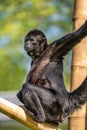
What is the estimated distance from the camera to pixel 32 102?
6.73 feet

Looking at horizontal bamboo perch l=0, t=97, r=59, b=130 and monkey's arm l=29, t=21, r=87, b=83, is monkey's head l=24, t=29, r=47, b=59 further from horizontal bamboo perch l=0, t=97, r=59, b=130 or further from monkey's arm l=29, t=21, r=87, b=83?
horizontal bamboo perch l=0, t=97, r=59, b=130

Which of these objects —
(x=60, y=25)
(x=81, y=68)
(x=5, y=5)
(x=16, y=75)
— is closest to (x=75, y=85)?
(x=81, y=68)

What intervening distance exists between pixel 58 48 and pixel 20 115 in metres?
0.31

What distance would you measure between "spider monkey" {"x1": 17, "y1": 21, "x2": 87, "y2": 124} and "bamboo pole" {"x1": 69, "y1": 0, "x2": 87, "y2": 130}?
28 cm

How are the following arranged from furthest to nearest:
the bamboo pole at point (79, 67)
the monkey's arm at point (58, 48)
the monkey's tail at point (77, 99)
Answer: the bamboo pole at point (79, 67), the monkey's tail at point (77, 99), the monkey's arm at point (58, 48)

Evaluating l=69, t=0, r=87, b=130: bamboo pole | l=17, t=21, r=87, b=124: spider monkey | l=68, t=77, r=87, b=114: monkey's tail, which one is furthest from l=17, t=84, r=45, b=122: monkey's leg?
l=69, t=0, r=87, b=130: bamboo pole

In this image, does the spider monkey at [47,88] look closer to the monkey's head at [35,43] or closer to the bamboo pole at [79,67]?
the monkey's head at [35,43]

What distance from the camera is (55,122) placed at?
211 centimetres

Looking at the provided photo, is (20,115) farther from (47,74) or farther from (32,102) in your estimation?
(47,74)

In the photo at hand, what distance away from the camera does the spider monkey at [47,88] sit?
205 centimetres

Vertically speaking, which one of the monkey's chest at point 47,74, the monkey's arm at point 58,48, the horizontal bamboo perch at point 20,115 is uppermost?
the monkey's arm at point 58,48

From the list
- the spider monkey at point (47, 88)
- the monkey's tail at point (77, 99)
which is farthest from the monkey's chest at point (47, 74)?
the monkey's tail at point (77, 99)

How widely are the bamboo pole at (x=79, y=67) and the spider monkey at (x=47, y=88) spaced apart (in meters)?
0.28

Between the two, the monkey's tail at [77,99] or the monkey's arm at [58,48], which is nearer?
the monkey's arm at [58,48]
